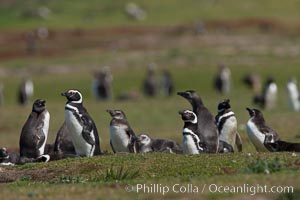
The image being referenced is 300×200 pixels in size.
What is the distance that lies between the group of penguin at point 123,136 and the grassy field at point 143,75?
614 millimetres

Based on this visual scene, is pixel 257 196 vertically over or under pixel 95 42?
under

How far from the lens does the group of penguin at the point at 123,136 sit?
16047mm

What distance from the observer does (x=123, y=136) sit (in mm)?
17047

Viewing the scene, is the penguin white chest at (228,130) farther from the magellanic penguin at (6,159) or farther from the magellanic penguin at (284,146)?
the magellanic penguin at (6,159)

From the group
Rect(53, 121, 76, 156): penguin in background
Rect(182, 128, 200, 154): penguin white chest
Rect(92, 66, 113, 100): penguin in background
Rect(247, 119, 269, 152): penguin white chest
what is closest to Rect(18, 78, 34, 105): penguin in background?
Rect(92, 66, 113, 100): penguin in background

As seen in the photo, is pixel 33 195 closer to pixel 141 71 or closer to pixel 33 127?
pixel 33 127

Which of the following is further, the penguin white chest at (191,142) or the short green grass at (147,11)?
the short green grass at (147,11)

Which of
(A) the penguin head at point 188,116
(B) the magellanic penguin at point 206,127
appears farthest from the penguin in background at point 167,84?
(A) the penguin head at point 188,116

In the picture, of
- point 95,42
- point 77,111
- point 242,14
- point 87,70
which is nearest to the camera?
point 77,111

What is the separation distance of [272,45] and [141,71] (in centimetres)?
1373

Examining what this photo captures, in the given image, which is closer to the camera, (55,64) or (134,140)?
(134,140)

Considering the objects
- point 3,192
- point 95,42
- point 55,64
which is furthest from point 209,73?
point 3,192

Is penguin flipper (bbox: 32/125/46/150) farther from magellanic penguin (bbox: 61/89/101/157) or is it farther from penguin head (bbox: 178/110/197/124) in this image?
penguin head (bbox: 178/110/197/124)

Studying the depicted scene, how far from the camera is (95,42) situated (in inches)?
2667
